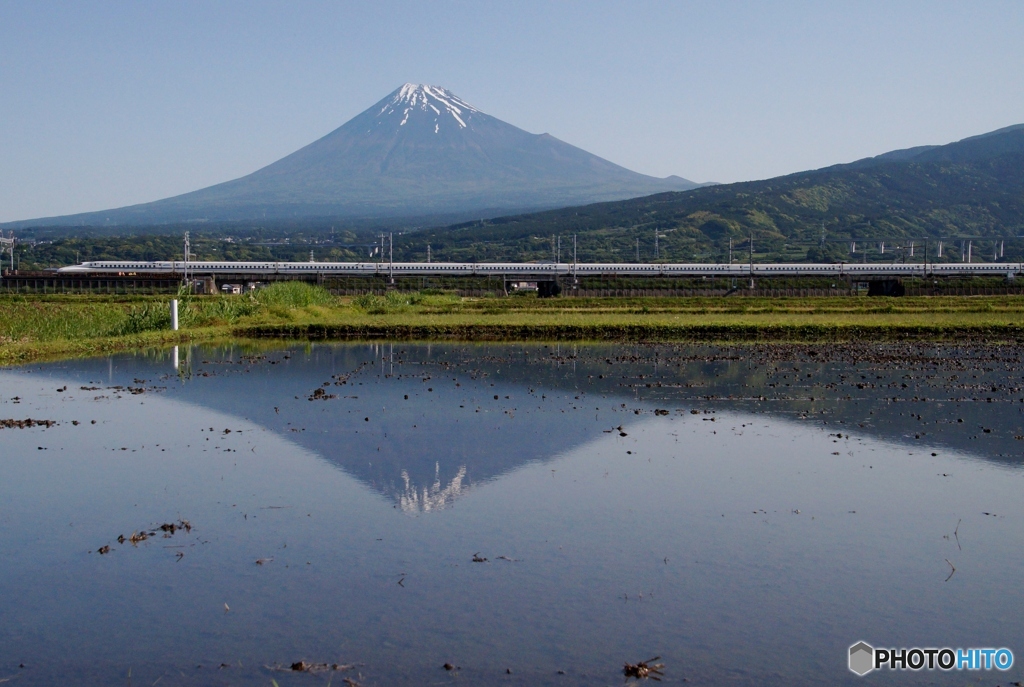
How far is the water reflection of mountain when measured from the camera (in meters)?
10.1

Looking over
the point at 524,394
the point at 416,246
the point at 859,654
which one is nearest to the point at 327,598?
the point at 859,654

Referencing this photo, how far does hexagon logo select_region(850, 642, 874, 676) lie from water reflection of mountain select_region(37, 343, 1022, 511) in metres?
3.59

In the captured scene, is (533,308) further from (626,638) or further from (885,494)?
(626,638)

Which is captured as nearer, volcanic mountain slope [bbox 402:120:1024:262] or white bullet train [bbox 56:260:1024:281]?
white bullet train [bbox 56:260:1024:281]

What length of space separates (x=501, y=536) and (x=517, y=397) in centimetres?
681

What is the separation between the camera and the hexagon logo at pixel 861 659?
16.9ft

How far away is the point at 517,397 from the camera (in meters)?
14.0

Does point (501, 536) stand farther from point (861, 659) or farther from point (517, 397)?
point (517, 397)

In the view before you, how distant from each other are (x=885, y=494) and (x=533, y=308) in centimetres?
2838

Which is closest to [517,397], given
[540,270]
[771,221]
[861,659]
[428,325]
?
[861,659]

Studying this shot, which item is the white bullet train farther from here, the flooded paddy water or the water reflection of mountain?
the flooded paddy water

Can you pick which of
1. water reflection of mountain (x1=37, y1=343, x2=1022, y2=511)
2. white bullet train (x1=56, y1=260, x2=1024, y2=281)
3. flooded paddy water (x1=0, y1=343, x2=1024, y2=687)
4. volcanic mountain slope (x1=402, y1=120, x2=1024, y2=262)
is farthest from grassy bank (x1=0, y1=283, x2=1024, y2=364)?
volcanic mountain slope (x1=402, y1=120, x2=1024, y2=262)

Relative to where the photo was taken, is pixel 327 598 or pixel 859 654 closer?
pixel 859 654

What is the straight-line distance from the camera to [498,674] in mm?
5047
